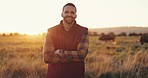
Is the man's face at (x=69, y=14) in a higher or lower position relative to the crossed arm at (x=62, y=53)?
higher

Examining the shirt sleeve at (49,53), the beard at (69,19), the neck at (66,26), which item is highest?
the beard at (69,19)

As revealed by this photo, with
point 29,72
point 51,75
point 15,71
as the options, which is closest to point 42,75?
point 29,72

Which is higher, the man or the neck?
the neck

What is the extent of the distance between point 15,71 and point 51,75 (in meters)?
4.58

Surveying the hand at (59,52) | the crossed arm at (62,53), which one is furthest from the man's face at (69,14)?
the hand at (59,52)

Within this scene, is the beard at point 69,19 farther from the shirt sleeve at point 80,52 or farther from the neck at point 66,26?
the shirt sleeve at point 80,52

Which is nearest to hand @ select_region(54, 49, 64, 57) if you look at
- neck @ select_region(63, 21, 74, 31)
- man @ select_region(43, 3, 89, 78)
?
man @ select_region(43, 3, 89, 78)

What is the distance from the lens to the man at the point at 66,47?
4.04 metres

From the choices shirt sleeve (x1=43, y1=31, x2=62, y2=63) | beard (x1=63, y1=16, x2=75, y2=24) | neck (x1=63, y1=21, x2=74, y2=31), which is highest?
beard (x1=63, y1=16, x2=75, y2=24)

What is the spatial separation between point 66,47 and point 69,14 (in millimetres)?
455

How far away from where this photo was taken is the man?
159 inches

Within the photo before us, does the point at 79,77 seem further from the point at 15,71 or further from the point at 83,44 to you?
the point at 15,71

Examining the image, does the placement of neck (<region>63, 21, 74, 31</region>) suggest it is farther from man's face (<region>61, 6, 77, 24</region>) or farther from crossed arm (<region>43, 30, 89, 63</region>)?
crossed arm (<region>43, 30, 89, 63</region>)

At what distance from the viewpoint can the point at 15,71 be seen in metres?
8.49
